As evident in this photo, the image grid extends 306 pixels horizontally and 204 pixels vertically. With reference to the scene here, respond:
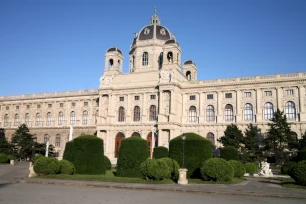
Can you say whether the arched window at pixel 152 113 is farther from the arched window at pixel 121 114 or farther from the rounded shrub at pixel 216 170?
the rounded shrub at pixel 216 170

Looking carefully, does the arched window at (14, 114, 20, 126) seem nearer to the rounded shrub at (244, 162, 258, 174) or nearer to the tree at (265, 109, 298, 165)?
the tree at (265, 109, 298, 165)

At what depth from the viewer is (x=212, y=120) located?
51.8 meters

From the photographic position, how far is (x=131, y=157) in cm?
2498

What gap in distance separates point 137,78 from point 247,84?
19.5 m

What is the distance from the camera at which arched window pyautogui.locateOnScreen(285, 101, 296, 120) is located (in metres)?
46.9

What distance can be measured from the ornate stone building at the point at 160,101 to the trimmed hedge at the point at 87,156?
23705 mm

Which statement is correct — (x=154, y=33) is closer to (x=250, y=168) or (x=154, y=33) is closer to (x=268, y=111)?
(x=268, y=111)

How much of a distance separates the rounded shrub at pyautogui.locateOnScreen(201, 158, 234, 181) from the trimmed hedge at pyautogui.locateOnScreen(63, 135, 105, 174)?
374 inches

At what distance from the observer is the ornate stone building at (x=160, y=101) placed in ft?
159

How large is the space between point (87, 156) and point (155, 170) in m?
7.65

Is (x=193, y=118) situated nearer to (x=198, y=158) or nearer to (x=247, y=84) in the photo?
(x=247, y=84)

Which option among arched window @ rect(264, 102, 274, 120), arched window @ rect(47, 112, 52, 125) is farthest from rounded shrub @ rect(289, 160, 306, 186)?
arched window @ rect(47, 112, 52, 125)

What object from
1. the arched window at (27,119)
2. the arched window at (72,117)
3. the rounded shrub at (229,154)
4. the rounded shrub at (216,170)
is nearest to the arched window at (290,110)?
the rounded shrub at (229,154)

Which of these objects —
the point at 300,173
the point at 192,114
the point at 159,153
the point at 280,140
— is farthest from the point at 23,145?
the point at 300,173
